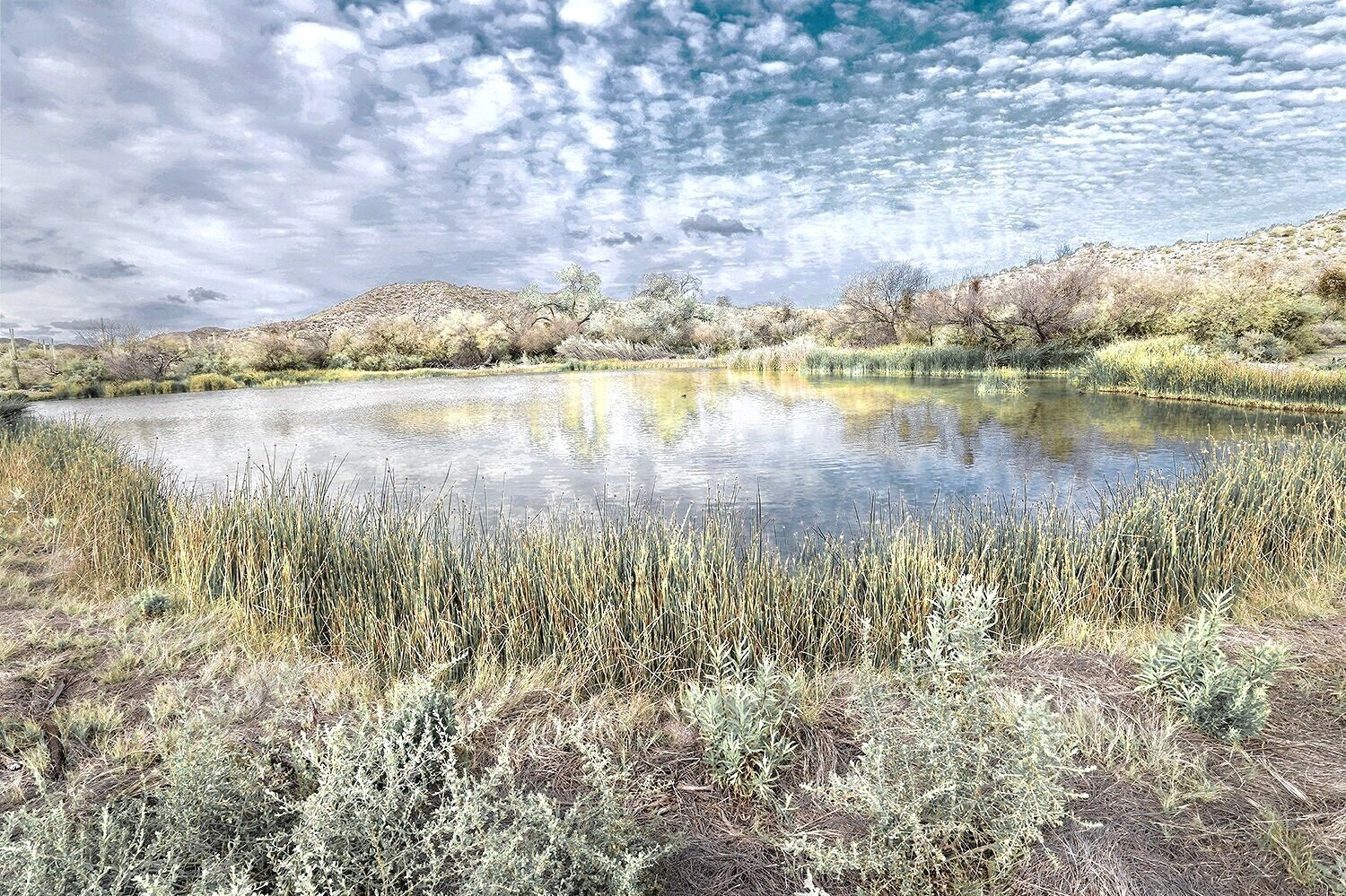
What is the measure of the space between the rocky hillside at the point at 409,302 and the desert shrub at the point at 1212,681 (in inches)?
2170

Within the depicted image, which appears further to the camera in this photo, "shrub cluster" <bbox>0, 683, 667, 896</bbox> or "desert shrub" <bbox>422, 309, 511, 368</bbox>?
"desert shrub" <bbox>422, 309, 511, 368</bbox>

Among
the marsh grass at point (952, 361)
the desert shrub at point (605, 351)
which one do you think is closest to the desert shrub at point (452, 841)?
the marsh grass at point (952, 361)

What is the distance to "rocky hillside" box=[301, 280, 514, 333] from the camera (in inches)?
2205

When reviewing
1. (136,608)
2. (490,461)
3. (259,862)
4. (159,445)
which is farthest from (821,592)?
(159,445)

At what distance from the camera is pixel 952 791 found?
1.75m

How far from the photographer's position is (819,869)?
1.70 m

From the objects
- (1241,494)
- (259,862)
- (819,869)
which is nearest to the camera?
(819,869)

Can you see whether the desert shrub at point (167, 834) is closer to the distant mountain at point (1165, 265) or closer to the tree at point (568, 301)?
the distant mountain at point (1165, 265)

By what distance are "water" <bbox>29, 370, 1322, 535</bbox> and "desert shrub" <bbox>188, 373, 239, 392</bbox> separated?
5758mm

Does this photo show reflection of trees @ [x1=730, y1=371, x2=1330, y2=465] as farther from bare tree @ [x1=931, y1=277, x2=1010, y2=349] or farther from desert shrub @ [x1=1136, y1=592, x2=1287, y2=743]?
bare tree @ [x1=931, y1=277, x2=1010, y2=349]

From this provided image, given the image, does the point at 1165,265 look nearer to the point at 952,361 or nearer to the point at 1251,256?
the point at 1251,256

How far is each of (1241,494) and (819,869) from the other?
5.14 meters

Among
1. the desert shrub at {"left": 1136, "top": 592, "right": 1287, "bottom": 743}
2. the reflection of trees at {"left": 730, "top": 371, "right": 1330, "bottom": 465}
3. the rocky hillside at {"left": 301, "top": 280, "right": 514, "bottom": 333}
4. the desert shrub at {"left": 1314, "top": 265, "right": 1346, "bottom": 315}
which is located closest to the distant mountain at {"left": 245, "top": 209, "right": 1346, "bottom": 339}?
the rocky hillside at {"left": 301, "top": 280, "right": 514, "bottom": 333}

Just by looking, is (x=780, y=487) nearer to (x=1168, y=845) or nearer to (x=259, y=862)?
(x=1168, y=845)
